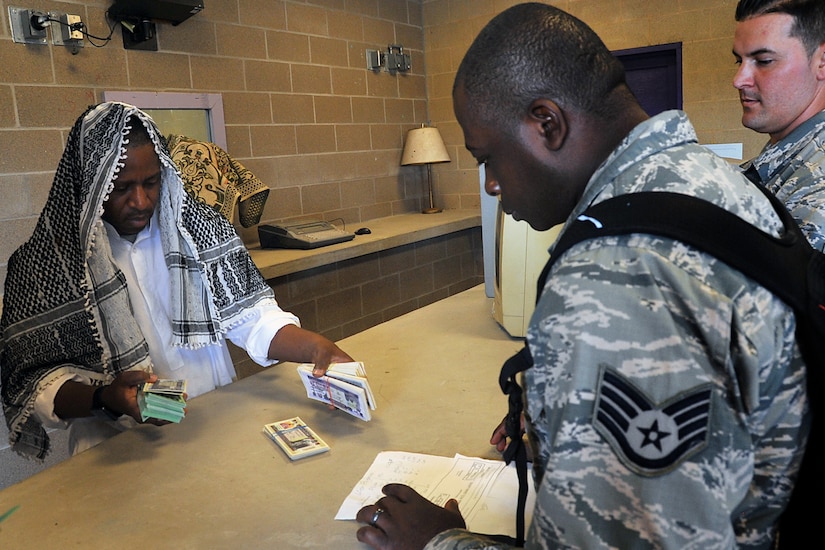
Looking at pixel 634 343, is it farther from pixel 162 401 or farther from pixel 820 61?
pixel 820 61

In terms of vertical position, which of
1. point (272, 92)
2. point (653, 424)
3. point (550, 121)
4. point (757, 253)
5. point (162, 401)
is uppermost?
point (272, 92)

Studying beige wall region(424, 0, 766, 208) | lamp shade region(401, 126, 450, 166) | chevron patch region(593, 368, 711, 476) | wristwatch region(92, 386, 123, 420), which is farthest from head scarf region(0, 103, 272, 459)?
beige wall region(424, 0, 766, 208)

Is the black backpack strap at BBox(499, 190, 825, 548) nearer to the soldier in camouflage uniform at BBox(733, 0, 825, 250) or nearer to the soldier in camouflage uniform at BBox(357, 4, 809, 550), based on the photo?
the soldier in camouflage uniform at BBox(357, 4, 809, 550)

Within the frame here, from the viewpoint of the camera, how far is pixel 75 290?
5.32 ft

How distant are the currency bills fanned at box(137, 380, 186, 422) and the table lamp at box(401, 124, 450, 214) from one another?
3939mm

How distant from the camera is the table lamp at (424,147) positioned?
511 centimetres

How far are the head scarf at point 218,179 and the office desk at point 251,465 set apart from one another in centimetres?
190

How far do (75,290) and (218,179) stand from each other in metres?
1.98

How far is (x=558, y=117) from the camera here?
2.37 ft

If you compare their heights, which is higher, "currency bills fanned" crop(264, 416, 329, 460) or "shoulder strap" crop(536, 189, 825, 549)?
"shoulder strap" crop(536, 189, 825, 549)

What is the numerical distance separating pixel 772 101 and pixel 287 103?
3.34 meters

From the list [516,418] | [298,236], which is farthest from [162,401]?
[298,236]

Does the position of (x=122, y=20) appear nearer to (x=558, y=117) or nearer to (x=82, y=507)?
(x=82, y=507)

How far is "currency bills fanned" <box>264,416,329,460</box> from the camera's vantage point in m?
1.31
